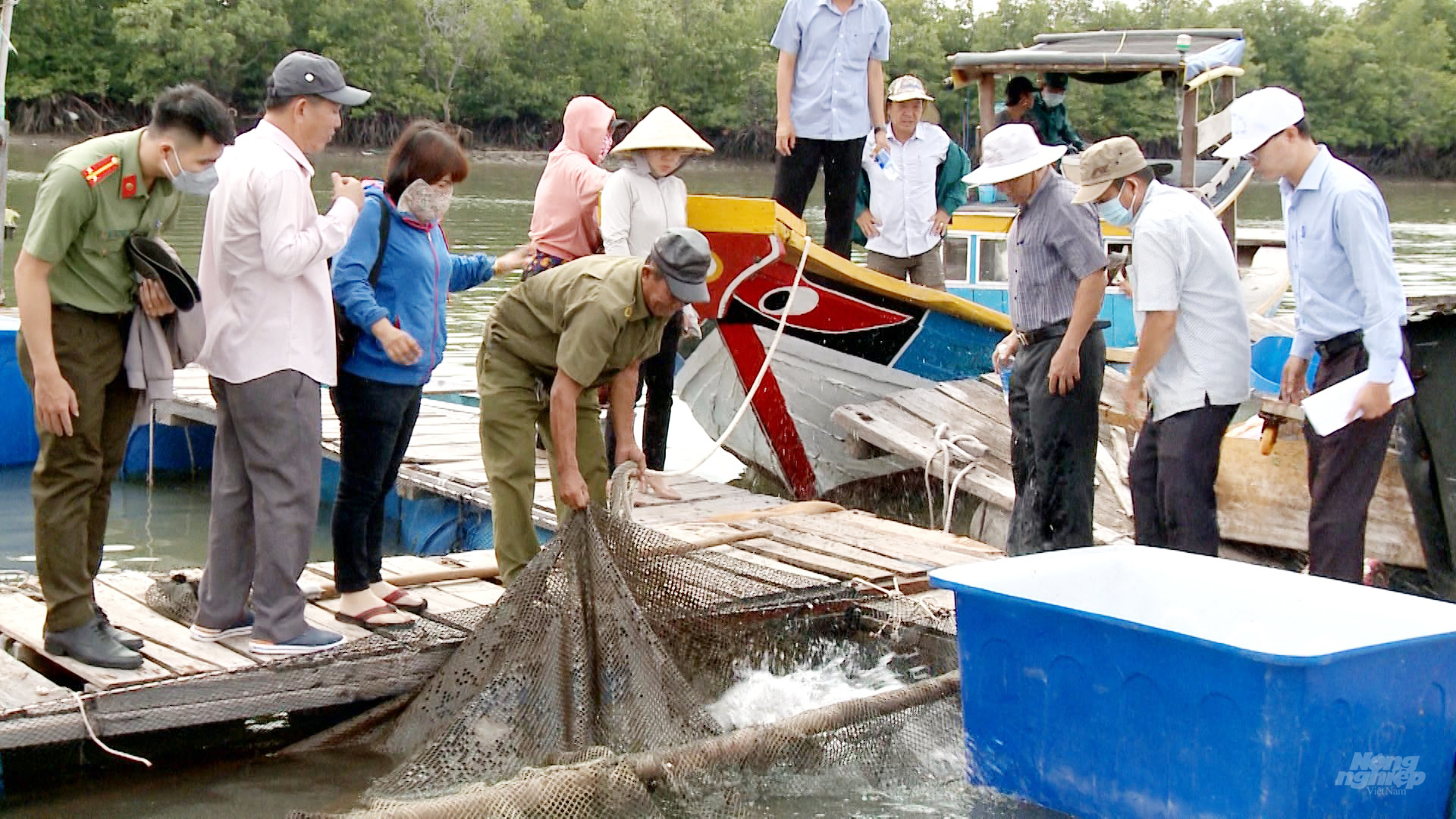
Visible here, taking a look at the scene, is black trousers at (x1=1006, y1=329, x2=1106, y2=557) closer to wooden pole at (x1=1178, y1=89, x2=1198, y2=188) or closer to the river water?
the river water

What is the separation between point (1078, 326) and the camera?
579cm

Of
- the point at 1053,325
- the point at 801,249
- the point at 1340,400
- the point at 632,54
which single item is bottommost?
the point at 1340,400

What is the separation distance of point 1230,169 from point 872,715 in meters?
9.66

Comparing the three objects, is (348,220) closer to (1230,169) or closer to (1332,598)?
(1332,598)

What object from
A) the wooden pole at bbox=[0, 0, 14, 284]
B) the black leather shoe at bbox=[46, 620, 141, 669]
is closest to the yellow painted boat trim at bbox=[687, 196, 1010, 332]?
the black leather shoe at bbox=[46, 620, 141, 669]

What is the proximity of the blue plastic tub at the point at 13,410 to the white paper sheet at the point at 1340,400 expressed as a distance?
7.37 meters

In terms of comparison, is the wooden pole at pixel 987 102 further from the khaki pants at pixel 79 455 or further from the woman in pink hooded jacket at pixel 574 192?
the khaki pants at pixel 79 455

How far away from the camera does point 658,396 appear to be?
746 centimetres

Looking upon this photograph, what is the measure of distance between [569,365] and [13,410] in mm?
6074

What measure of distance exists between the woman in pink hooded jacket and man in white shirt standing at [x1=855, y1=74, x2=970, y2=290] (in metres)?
2.10

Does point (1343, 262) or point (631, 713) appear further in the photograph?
point (1343, 262)

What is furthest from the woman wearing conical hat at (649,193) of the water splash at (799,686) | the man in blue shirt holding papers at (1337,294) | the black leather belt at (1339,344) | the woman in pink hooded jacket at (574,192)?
the black leather belt at (1339,344)

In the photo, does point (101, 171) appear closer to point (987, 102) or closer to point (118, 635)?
point (118, 635)

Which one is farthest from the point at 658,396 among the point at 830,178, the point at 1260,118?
the point at 1260,118
